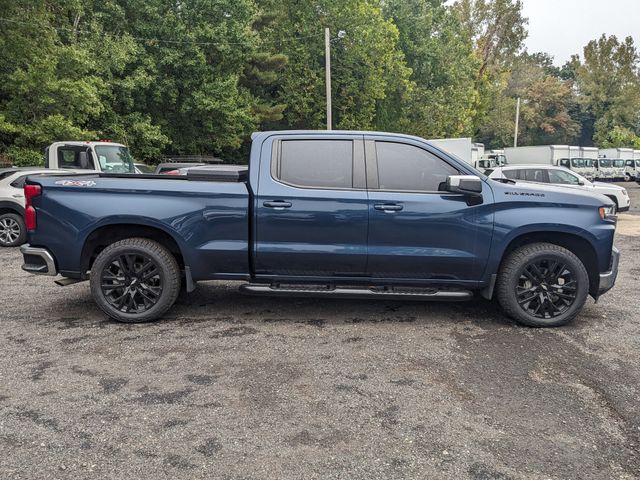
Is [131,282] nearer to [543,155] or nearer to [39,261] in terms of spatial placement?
[39,261]

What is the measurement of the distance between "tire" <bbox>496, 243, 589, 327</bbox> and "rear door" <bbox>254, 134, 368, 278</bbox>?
1.44 metres

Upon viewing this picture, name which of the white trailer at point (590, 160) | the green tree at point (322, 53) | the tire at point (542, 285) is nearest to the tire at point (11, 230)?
the tire at point (542, 285)

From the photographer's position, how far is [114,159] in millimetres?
12672

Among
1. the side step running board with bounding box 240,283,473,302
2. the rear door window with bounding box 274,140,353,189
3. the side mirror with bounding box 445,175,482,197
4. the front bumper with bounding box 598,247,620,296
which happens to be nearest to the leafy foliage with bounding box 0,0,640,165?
the rear door window with bounding box 274,140,353,189

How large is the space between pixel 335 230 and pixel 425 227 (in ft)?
2.80

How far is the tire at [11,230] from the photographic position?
10.1 meters

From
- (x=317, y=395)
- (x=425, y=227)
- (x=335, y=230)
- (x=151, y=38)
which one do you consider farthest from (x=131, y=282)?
(x=151, y=38)

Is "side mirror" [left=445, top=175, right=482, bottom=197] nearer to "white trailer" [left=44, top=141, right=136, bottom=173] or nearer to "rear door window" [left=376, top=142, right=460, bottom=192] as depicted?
"rear door window" [left=376, top=142, right=460, bottom=192]

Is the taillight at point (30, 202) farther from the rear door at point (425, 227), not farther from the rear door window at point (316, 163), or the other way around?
the rear door at point (425, 227)

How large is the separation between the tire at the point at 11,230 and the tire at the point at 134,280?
6.03 metres

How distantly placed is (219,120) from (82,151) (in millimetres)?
15362

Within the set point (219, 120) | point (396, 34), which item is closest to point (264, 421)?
point (219, 120)

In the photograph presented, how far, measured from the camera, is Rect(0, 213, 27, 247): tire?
10078 millimetres

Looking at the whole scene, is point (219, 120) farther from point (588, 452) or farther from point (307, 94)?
point (588, 452)
